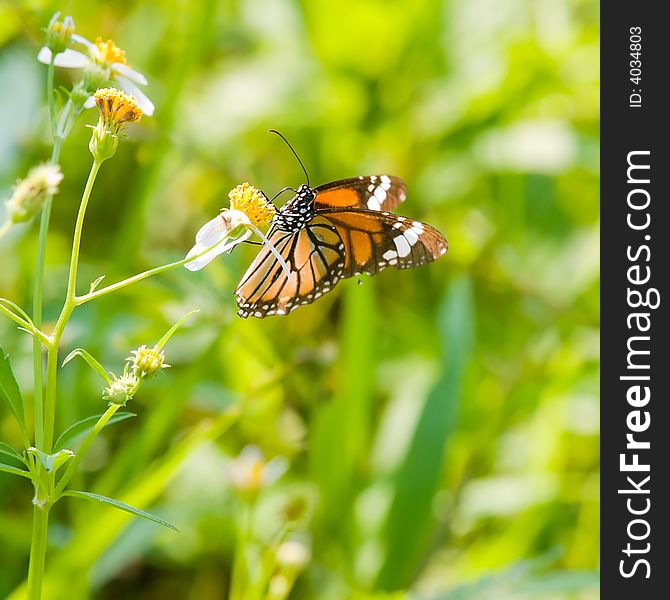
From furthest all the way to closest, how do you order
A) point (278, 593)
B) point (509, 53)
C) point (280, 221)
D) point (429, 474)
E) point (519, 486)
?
1. point (509, 53)
2. point (519, 486)
3. point (429, 474)
4. point (280, 221)
5. point (278, 593)

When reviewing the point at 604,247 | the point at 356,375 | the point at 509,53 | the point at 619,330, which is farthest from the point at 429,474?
the point at 509,53

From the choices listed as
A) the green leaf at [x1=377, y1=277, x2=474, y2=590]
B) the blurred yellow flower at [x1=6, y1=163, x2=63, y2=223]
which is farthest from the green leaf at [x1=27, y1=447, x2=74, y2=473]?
the green leaf at [x1=377, y1=277, x2=474, y2=590]

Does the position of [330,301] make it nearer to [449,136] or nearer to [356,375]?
[356,375]

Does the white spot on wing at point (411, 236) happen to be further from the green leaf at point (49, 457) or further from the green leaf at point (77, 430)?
the green leaf at point (49, 457)

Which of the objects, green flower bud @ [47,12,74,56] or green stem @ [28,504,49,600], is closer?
green stem @ [28,504,49,600]

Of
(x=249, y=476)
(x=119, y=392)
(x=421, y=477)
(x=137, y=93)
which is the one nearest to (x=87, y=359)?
(x=119, y=392)

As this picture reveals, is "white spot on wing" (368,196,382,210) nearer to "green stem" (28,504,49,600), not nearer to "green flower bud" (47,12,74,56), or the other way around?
"green flower bud" (47,12,74,56)

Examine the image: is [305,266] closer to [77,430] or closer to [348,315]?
[348,315]
